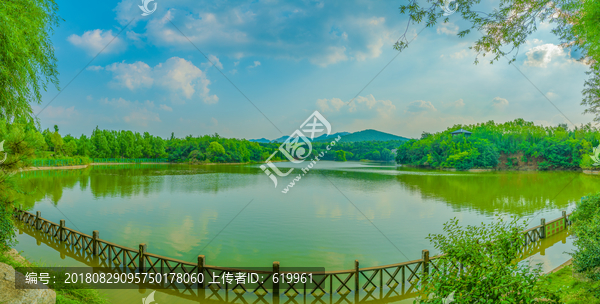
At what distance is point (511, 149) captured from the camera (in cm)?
5656

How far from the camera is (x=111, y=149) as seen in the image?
61.0m

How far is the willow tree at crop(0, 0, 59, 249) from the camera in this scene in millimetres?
5246

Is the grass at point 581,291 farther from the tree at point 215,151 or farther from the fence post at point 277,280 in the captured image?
the tree at point 215,151

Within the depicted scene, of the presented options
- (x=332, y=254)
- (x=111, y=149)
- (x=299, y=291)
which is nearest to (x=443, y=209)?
(x=332, y=254)

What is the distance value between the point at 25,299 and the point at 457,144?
6522 centimetres

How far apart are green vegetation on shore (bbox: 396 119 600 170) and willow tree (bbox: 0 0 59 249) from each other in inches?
2285

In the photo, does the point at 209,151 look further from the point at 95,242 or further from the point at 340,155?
the point at 95,242

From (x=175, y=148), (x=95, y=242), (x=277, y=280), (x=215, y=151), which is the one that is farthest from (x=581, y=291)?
(x=175, y=148)

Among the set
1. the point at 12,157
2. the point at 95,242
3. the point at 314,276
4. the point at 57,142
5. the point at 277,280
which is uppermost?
the point at 57,142

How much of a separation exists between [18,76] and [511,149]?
69484 millimetres

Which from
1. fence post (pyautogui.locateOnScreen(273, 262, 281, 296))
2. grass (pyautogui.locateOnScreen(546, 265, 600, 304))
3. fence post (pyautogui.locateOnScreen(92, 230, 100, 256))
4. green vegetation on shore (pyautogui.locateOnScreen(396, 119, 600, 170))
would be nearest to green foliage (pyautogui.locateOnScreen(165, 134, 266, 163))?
green vegetation on shore (pyautogui.locateOnScreen(396, 119, 600, 170))

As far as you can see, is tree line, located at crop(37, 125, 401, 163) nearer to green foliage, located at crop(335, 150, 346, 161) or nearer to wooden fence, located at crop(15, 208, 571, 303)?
green foliage, located at crop(335, 150, 346, 161)

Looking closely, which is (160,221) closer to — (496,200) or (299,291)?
(299,291)

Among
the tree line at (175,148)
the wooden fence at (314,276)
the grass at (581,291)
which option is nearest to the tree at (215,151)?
the tree line at (175,148)
